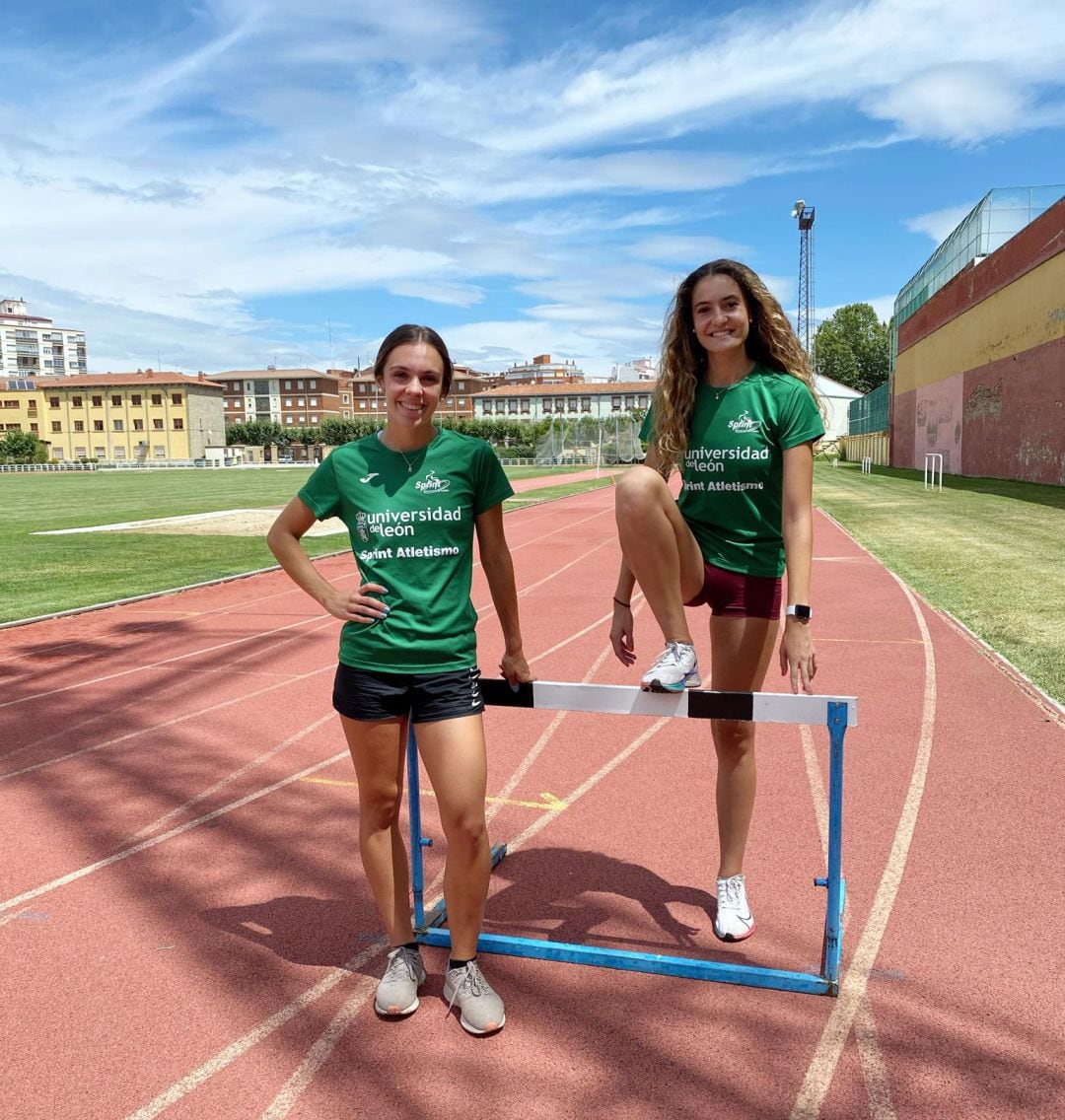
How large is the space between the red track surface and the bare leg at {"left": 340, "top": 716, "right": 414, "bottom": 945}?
30 centimetres

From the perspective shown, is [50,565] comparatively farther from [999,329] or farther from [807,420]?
[999,329]

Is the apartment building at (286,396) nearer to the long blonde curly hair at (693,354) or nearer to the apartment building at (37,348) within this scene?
the apartment building at (37,348)

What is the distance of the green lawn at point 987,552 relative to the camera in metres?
8.15

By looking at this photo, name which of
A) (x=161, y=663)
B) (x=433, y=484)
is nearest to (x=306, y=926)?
(x=433, y=484)

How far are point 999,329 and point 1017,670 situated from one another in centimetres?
2665

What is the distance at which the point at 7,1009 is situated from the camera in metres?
2.94

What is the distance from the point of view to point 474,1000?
2762 mm

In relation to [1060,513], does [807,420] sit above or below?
above

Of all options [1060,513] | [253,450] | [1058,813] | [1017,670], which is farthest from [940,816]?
[253,450]

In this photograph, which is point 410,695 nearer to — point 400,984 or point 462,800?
point 462,800

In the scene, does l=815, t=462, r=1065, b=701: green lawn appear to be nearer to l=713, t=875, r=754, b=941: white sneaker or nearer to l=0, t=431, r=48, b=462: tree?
l=713, t=875, r=754, b=941: white sneaker

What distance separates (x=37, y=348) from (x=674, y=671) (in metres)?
194

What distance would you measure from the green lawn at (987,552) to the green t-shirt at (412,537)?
5.08 meters

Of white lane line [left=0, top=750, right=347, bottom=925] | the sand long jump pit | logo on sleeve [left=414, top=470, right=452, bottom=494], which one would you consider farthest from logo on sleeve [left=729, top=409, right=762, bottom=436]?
the sand long jump pit
